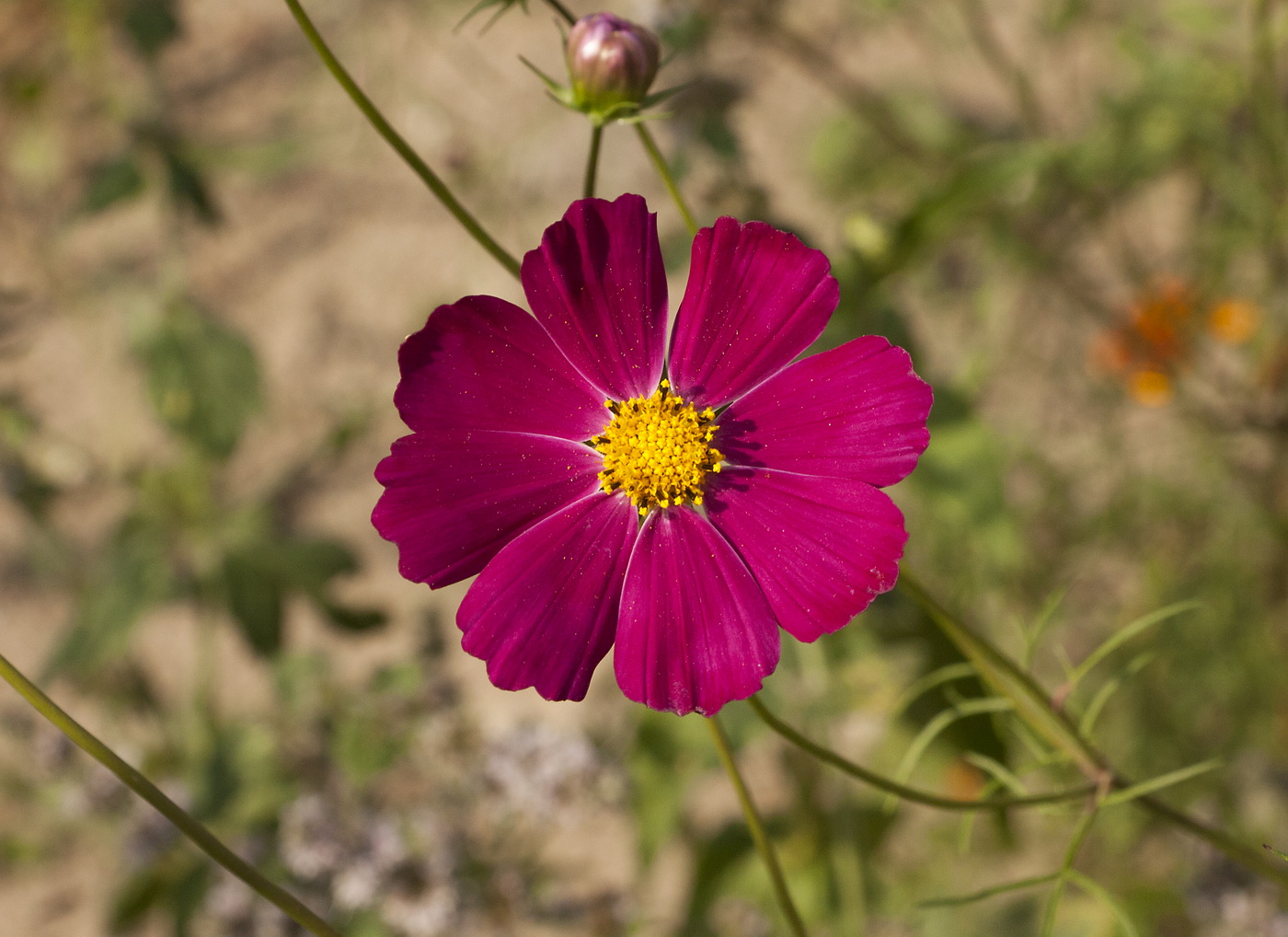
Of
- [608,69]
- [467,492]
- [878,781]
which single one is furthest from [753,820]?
[608,69]

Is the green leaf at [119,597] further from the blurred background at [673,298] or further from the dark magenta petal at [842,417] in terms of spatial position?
the dark magenta petal at [842,417]

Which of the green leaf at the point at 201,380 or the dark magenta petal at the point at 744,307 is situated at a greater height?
the green leaf at the point at 201,380

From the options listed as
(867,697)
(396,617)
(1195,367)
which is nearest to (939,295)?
(1195,367)

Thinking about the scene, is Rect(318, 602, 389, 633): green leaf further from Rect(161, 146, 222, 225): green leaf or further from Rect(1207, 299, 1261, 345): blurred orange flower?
Rect(1207, 299, 1261, 345): blurred orange flower

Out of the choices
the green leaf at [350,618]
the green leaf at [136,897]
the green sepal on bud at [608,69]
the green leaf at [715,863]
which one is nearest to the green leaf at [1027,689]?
the green sepal on bud at [608,69]

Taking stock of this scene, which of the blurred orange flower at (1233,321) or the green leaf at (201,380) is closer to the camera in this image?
the green leaf at (201,380)

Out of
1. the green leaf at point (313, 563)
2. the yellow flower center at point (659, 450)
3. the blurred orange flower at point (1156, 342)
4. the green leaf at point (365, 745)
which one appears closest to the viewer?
the yellow flower center at point (659, 450)

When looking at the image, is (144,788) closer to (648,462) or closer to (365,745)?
(648,462)

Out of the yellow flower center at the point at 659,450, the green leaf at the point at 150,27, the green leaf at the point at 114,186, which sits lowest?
the yellow flower center at the point at 659,450
